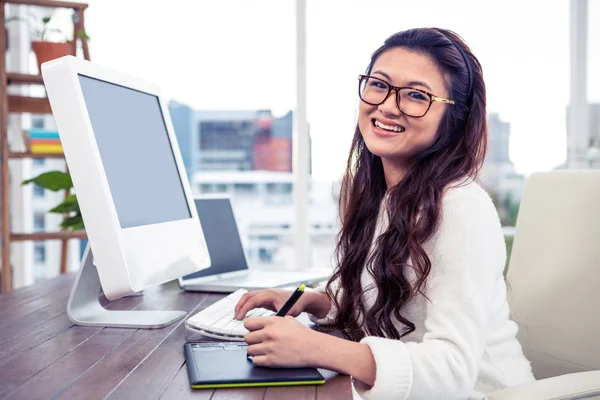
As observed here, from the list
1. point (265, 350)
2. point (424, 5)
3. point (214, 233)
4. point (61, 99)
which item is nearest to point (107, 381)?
point (265, 350)

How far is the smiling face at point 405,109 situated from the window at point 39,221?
3.19 m

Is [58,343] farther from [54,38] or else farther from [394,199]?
[54,38]

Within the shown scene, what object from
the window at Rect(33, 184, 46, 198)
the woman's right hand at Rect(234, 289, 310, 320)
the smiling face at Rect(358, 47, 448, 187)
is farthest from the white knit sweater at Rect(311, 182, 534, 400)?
the window at Rect(33, 184, 46, 198)

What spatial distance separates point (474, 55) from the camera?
3.97ft

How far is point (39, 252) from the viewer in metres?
3.93

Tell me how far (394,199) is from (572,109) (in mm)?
2954

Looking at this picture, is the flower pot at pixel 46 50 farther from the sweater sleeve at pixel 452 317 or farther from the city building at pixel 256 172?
the sweater sleeve at pixel 452 317

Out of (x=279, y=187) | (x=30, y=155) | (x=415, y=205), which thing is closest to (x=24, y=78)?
(x=30, y=155)

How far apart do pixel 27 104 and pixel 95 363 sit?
262 cm

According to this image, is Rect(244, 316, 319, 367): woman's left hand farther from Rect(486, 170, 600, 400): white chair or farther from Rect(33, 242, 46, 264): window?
Rect(33, 242, 46, 264): window

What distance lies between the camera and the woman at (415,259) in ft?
2.95

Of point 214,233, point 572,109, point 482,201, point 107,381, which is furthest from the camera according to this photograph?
point 572,109

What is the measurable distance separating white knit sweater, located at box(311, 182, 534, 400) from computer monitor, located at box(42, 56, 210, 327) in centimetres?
45

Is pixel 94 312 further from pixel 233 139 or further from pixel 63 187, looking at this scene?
pixel 233 139
